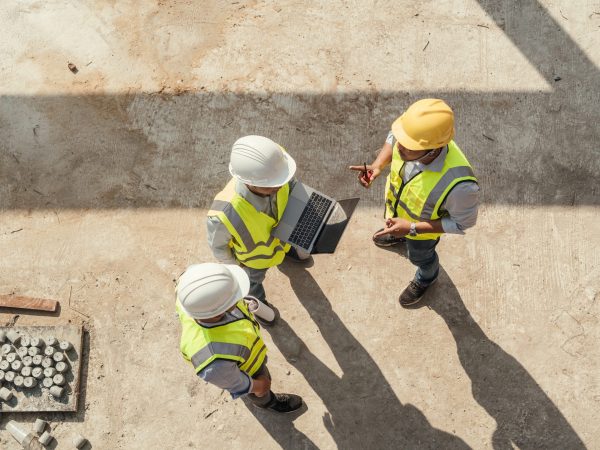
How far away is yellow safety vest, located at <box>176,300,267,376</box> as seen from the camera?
356 cm

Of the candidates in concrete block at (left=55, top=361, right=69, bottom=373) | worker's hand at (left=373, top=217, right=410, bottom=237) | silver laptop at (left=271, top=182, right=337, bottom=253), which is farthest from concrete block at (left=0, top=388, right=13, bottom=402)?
worker's hand at (left=373, top=217, right=410, bottom=237)

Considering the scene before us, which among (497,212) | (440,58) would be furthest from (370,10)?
(497,212)

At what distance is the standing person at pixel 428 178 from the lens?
12.3 ft

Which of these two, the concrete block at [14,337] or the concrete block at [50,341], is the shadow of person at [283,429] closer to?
the concrete block at [50,341]

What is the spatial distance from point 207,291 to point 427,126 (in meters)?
1.79

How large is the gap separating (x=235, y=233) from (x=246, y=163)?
0.54 metres

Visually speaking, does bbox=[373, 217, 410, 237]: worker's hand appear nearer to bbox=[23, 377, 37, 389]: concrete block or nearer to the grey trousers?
the grey trousers

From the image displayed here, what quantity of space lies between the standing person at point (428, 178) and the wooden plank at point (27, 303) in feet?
10.8

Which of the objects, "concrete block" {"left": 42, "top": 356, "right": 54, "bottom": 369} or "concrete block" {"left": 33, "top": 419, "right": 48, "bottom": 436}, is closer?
"concrete block" {"left": 33, "top": 419, "right": 48, "bottom": 436}

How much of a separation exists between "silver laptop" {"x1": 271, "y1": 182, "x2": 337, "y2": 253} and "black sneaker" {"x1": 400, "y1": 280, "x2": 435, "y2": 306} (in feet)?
4.46

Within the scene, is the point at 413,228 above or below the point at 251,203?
below

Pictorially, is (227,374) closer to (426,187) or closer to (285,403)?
(285,403)

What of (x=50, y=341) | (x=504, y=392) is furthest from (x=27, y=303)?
(x=504, y=392)

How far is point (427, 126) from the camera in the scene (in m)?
3.71
